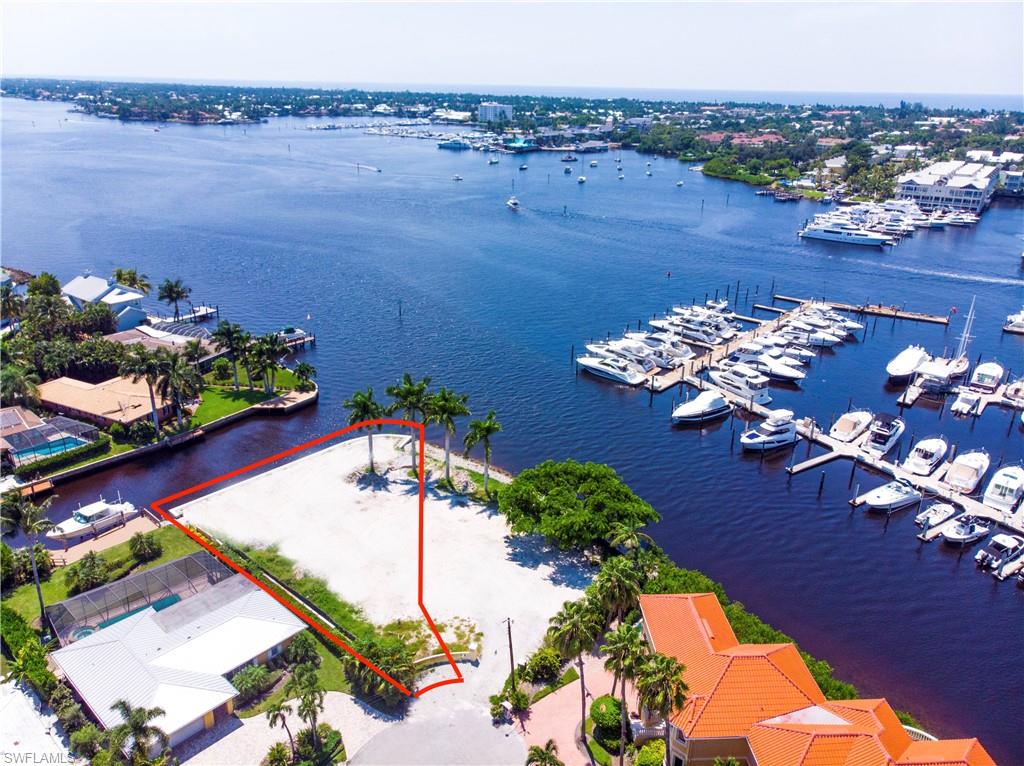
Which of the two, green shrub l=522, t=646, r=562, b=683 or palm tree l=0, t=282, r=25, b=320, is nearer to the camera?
green shrub l=522, t=646, r=562, b=683

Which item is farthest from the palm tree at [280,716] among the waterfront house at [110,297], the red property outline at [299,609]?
the waterfront house at [110,297]

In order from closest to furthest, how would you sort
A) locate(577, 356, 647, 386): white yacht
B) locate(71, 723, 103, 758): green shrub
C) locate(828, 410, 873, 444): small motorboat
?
locate(71, 723, 103, 758): green shrub < locate(828, 410, 873, 444): small motorboat < locate(577, 356, 647, 386): white yacht

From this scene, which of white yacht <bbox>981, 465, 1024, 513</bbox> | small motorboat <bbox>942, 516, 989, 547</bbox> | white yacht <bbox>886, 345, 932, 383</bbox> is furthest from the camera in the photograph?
white yacht <bbox>886, 345, 932, 383</bbox>

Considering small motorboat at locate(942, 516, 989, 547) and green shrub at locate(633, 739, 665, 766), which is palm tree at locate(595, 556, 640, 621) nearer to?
green shrub at locate(633, 739, 665, 766)

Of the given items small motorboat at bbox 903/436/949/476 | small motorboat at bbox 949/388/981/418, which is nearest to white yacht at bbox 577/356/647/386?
small motorboat at bbox 903/436/949/476

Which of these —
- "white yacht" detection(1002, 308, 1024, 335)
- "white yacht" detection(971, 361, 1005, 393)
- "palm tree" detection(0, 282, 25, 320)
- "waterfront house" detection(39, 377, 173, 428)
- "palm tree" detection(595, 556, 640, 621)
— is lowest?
"waterfront house" detection(39, 377, 173, 428)

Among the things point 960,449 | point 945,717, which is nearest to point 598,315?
point 960,449

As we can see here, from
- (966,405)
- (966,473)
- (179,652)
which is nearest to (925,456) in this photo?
(966,473)

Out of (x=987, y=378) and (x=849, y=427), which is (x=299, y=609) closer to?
(x=849, y=427)

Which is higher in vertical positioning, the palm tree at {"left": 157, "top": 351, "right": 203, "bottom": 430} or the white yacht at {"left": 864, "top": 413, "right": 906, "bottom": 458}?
the palm tree at {"left": 157, "top": 351, "right": 203, "bottom": 430}
